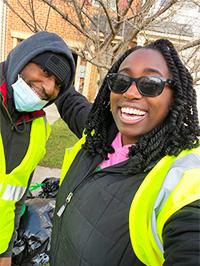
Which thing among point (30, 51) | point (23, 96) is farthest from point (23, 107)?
point (30, 51)

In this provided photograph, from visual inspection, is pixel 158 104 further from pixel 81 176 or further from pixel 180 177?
pixel 81 176

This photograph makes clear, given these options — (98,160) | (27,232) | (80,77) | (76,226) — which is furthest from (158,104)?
(80,77)

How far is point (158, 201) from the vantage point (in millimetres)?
1153

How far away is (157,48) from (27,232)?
215 centimetres

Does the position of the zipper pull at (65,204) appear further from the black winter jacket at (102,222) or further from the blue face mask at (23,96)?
the blue face mask at (23,96)

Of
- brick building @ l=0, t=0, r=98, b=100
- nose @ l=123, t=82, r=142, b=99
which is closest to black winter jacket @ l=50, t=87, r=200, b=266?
nose @ l=123, t=82, r=142, b=99

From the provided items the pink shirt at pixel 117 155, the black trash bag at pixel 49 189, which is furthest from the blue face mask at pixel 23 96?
the black trash bag at pixel 49 189

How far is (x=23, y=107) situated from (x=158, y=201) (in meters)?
1.25

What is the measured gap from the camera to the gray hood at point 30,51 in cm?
200

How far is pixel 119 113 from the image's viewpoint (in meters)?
1.52

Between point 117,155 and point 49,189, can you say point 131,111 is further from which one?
point 49,189

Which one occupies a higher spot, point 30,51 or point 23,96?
point 30,51

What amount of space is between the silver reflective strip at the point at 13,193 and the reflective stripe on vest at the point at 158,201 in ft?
3.42

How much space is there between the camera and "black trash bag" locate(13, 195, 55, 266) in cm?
283
